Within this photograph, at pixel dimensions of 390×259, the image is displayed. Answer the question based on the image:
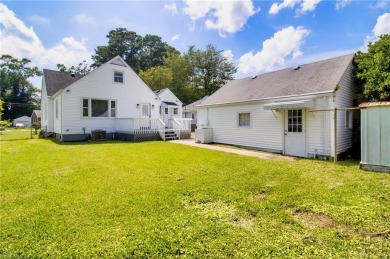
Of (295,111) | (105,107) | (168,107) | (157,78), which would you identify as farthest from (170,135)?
(157,78)

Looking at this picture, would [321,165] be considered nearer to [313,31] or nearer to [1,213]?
[1,213]

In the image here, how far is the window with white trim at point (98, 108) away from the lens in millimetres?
14705

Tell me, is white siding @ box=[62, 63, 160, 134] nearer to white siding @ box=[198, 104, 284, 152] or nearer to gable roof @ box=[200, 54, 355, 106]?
white siding @ box=[198, 104, 284, 152]

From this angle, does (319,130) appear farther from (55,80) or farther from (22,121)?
(22,121)

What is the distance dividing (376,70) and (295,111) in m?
3.33

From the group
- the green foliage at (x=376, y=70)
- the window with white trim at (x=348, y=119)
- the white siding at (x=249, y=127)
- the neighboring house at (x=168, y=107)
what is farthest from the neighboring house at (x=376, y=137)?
the neighboring house at (x=168, y=107)

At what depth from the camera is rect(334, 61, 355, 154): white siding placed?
28.0ft

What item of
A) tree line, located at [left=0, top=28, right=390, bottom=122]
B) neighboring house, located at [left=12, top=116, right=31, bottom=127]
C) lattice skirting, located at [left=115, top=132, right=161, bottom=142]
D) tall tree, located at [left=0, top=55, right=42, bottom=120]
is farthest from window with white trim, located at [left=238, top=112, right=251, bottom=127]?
neighboring house, located at [left=12, top=116, right=31, bottom=127]

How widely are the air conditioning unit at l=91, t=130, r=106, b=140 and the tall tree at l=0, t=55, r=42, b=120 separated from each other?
4779cm

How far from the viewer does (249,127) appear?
11.1 m

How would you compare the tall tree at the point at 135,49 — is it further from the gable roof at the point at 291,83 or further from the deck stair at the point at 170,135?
the gable roof at the point at 291,83

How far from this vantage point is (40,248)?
256 centimetres

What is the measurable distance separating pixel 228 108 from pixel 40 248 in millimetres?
10757

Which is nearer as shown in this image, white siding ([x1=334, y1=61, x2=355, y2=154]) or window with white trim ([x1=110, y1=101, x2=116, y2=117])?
white siding ([x1=334, y1=61, x2=355, y2=154])
